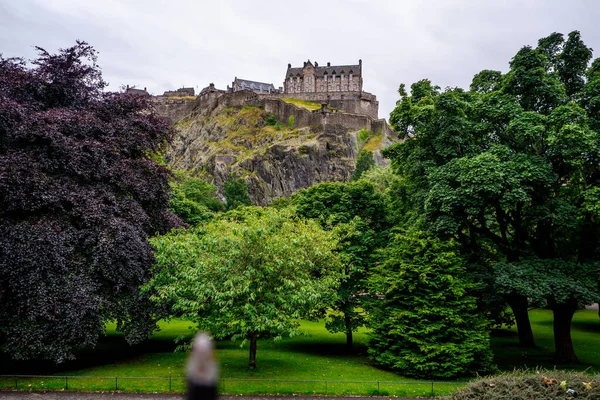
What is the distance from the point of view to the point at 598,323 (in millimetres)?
44562

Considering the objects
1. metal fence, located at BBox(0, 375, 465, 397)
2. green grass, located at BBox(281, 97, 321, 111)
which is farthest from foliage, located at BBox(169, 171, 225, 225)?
green grass, located at BBox(281, 97, 321, 111)

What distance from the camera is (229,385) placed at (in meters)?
21.4

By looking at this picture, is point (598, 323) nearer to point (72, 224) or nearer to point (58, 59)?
point (72, 224)

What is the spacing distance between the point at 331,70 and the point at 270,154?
165ft

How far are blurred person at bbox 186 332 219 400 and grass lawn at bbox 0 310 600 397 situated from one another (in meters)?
20.7

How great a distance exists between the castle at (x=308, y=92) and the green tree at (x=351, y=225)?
292 ft

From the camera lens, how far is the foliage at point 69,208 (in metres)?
21.3

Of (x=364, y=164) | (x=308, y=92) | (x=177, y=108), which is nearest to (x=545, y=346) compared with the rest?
(x=364, y=164)

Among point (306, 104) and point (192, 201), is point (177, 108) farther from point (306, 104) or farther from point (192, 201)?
point (192, 201)

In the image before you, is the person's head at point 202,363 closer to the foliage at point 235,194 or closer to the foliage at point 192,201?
the foliage at point 192,201

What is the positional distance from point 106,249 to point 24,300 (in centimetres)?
380

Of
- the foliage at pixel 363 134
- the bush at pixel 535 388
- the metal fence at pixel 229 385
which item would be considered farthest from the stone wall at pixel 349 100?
the bush at pixel 535 388

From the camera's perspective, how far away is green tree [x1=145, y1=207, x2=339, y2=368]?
815 inches

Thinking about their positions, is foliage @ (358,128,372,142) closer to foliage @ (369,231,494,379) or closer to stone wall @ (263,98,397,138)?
stone wall @ (263,98,397,138)
